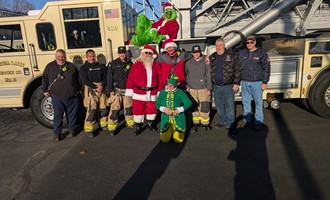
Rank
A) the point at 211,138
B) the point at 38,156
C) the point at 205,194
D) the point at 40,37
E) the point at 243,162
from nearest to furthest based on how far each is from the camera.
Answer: the point at 205,194, the point at 243,162, the point at 38,156, the point at 211,138, the point at 40,37

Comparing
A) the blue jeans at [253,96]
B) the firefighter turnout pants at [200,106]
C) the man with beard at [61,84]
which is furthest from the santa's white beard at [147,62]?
the blue jeans at [253,96]

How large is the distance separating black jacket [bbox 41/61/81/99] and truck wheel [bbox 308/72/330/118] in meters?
4.60

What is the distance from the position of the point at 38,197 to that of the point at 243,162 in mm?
2743

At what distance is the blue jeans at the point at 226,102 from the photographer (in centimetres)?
491

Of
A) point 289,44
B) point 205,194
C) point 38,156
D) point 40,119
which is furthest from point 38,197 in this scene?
point 289,44

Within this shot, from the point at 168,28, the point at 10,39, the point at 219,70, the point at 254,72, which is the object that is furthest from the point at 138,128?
the point at 10,39

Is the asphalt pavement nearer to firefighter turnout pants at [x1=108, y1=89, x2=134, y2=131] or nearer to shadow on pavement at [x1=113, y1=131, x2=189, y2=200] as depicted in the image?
shadow on pavement at [x1=113, y1=131, x2=189, y2=200]

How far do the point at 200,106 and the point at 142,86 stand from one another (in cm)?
116

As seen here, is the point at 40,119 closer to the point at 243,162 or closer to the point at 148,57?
the point at 148,57

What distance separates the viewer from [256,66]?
471 centimetres

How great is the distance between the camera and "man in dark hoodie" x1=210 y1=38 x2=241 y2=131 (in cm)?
474

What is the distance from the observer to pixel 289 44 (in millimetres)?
5434

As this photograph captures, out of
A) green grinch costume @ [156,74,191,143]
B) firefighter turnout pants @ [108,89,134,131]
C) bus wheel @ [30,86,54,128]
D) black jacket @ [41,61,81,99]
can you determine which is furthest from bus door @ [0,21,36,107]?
green grinch costume @ [156,74,191,143]

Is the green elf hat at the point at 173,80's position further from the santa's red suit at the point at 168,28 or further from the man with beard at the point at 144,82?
the santa's red suit at the point at 168,28
